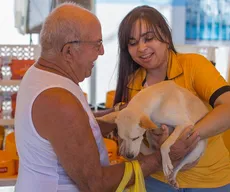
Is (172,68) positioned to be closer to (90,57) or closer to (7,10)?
(90,57)

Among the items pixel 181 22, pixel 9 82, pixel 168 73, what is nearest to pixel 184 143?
pixel 168 73

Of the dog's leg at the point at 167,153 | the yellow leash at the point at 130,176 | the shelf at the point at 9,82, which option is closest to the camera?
the yellow leash at the point at 130,176

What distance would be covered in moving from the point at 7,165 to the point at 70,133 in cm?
90

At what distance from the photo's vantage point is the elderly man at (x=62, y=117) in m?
1.07

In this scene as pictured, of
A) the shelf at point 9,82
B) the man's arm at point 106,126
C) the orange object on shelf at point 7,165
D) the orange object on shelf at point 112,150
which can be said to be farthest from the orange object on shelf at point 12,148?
the man's arm at point 106,126

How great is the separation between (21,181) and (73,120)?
0.30m

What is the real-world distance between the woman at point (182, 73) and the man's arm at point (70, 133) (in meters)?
0.42

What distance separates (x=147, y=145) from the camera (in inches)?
60.1

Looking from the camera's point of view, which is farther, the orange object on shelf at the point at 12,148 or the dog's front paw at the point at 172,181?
the orange object on shelf at the point at 12,148

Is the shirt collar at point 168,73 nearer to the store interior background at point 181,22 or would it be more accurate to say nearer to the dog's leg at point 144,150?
the dog's leg at point 144,150

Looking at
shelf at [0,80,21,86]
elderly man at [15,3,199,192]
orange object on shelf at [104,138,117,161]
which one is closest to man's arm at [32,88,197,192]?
elderly man at [15,3,199,192]

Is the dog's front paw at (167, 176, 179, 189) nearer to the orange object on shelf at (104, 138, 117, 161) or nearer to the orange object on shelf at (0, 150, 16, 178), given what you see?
the orange object on shelf at (104, 138, 117, 161)

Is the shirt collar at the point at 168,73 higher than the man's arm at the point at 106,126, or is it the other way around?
the shirt collar at the point at 168,73

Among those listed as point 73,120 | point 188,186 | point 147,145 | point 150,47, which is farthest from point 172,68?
point 73,120
